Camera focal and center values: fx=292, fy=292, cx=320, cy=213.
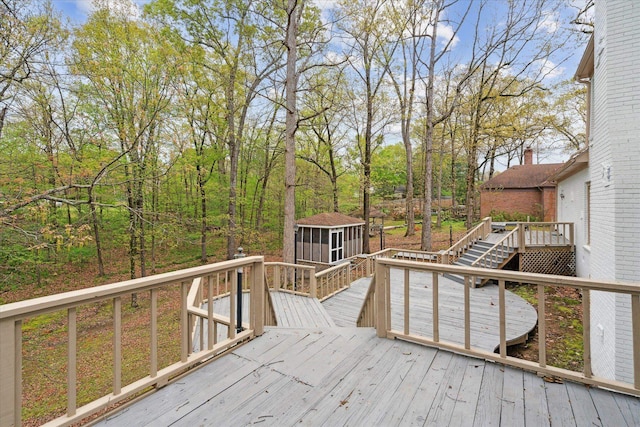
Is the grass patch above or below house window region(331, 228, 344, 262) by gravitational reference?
below

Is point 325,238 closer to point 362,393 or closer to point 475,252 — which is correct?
point 475,252

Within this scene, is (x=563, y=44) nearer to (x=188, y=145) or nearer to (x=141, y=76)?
(x=188, y=145)

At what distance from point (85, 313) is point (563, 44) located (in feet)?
67.5

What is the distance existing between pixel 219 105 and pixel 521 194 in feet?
64.7

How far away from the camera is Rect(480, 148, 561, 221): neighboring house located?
61.8 ft

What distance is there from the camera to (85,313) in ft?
31.7

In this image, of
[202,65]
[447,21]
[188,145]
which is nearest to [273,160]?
[202,65]

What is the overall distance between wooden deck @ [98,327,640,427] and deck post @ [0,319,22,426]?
1.73 feet

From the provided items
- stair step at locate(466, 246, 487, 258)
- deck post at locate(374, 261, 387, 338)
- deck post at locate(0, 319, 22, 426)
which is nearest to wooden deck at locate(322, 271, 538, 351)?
stair step at locate(466, 246, 487, 258)

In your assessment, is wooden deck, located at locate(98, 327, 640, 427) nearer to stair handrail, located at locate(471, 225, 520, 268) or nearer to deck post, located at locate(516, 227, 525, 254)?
stair handrail, located at locate(471, 225, 520, 268)

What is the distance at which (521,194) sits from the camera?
19844mm

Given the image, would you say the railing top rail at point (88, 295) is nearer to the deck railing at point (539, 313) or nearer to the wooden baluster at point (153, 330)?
the wooden baluster at point (153, 330)

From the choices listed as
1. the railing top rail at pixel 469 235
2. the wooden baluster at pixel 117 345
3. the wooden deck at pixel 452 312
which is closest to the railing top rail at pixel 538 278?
the wooden baluster at pixel 117 345

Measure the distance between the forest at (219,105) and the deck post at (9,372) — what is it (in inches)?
199
